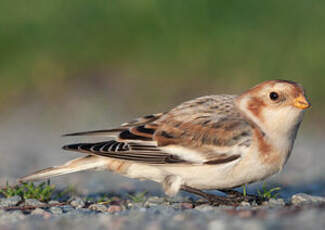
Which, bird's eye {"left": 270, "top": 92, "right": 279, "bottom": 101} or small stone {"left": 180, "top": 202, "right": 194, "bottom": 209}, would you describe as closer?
small stone {"left": 180, "top": 202, "right": 194, "bottom": 209}

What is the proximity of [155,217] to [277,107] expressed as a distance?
66.9 inches

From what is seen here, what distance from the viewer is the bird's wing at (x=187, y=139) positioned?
5.05 metres

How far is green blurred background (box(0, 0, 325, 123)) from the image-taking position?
10.4 metres

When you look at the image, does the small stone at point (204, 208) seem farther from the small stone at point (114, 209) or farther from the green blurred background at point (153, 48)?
the green blurred background at point (153, 48)

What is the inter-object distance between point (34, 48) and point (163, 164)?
20.5 ft

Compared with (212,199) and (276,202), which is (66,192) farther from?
(276,202)

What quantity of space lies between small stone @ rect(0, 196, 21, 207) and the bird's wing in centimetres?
58

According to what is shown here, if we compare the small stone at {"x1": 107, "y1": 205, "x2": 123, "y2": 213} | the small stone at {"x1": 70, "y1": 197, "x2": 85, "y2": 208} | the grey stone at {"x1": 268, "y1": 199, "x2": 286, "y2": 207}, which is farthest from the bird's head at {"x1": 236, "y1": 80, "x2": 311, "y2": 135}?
the small stone at {"x1": 70, "y1": 197, "x2": 85, "y2": 208}

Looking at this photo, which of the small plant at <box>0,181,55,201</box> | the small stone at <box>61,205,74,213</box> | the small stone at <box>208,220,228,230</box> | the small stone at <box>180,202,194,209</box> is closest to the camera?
the small stone at <box>208,220,228,230</box>

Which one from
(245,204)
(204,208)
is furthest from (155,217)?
(245,204)

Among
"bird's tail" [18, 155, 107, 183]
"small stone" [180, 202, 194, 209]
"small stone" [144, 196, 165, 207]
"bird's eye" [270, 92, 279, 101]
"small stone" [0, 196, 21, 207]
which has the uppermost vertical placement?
"bird's eye" [270, 92, 279, 101]

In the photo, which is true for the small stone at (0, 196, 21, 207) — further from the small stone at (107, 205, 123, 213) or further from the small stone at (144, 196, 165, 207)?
the small stone at (144, 196, 165, 207)

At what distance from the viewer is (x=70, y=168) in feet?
17.6

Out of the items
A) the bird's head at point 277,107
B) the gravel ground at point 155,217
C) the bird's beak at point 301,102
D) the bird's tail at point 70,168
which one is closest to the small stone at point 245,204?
the gravel ground at point 155,217
